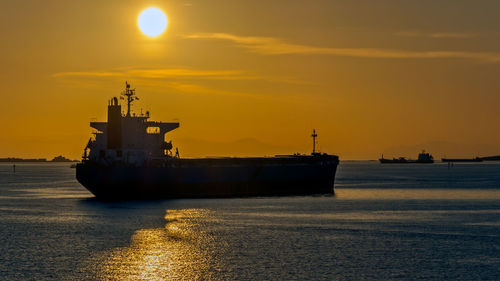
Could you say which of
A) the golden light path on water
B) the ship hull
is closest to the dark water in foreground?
the golden light path on water

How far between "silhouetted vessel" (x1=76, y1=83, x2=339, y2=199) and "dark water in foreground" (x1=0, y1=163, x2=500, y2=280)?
3.46m

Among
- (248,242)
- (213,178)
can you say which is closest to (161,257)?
(248,242)

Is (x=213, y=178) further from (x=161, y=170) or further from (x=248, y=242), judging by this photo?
(x=248, y=242)

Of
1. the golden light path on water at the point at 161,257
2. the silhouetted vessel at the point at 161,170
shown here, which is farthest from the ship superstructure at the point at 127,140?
the golden light path on water at the point at 161,257

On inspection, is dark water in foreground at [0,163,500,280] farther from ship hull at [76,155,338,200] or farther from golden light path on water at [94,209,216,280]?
ship hull at [76,155,338,200]

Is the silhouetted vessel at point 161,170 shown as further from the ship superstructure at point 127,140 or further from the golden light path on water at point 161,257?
the golden light path on water at point 161,257

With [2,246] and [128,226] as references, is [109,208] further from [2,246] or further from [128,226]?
[2,246]

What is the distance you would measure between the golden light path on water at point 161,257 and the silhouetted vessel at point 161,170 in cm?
2178

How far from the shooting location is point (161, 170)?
72438mm

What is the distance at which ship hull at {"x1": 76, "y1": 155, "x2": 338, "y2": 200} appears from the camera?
228ft

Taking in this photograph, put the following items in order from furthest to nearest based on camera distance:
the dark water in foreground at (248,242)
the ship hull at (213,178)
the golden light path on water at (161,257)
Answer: the ship hull at (213,178) < the dark water in foreground at (248,242) < the golden light path on water at (161,257)

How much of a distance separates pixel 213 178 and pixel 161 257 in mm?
41393

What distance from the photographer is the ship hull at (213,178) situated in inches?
2736

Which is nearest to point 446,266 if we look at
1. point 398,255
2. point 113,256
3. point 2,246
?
point 398,255
